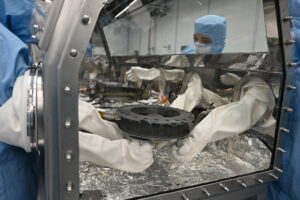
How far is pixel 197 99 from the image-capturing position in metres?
0.96

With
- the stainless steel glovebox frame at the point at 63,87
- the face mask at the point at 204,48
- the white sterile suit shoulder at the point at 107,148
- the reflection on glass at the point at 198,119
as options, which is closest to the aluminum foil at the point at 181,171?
the reflection on glass at the point at 198,119

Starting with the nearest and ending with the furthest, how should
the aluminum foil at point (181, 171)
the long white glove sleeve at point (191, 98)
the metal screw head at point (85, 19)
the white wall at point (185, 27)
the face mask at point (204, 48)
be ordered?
1. the metal screw head at point (85, 19)
2. the aluminum foil at point (181, 171)
3. the long white glove sleeve at point (191, 98)
4. the face mask at point (204, 48)
5. the white wall at point (185, 27)

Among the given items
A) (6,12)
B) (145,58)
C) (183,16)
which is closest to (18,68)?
(6,12)

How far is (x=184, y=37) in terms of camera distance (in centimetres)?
340

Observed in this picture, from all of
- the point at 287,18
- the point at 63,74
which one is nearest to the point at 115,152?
the point at 63,74

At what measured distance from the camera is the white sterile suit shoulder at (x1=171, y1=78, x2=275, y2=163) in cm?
64

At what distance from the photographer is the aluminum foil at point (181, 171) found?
62 centimetres

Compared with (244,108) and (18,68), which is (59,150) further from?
(244,108)

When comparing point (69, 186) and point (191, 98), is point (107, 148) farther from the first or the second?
point (191, 98)

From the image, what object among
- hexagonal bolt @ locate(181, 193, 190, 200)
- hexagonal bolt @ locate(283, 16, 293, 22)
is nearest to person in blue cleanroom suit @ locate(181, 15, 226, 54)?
hexagonal bolt @ locate(283, 16, 293, 22)

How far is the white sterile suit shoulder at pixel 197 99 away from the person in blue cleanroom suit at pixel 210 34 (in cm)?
78

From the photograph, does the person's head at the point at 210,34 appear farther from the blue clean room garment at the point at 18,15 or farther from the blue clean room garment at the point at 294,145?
the blue clean room garment at the point at 18,15

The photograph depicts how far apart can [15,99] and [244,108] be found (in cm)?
67

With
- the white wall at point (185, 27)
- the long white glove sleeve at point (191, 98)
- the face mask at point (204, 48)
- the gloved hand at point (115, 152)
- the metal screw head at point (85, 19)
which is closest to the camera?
the metal screw head at point (85, 19)
